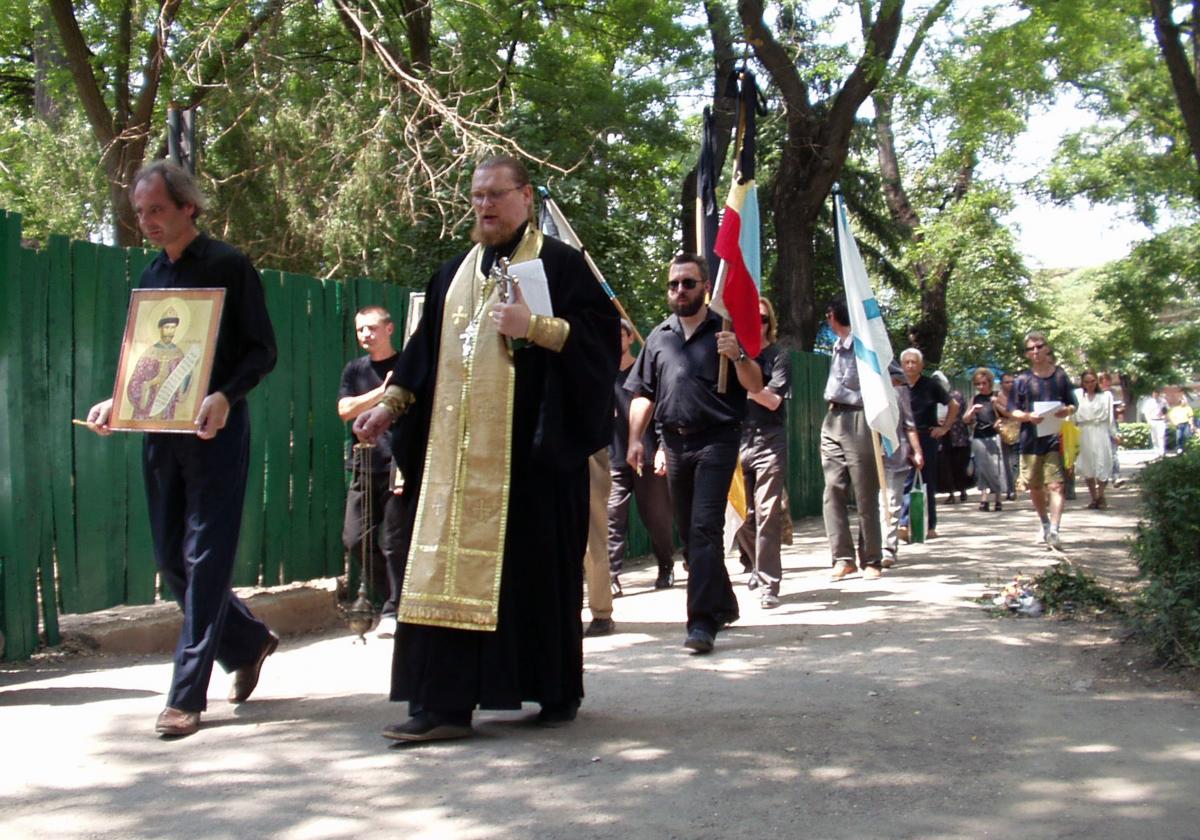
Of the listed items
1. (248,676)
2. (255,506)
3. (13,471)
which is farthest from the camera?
(255,506)

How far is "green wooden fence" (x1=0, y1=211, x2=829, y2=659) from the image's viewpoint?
6.79 meters

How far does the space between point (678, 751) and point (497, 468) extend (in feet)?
4.13

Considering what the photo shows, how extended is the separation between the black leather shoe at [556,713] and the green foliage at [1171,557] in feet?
9.62

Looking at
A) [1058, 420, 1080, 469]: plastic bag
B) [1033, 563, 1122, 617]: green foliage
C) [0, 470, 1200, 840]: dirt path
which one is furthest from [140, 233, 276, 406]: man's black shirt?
[1058, 420, 1080, 469]: plastic bag

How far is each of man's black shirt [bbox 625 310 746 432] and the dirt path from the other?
4.14 ft

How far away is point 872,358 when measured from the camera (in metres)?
10.4

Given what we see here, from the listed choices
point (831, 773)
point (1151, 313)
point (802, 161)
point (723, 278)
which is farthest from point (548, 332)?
point (1151, 313)

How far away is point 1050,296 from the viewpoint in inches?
1892

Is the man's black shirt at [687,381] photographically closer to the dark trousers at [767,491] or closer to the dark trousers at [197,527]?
the dark trousers at [767,491]

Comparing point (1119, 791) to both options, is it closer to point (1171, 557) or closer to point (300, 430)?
point (1171, 557)

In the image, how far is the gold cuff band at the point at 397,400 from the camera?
5262 mm

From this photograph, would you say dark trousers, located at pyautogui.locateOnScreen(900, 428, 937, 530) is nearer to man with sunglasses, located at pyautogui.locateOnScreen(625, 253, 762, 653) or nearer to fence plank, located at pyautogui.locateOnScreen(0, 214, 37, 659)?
man with sunglasses, located at pyautogui.locateOnScreen(625, 253, 762, 653)

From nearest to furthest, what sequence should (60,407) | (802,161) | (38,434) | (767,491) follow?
(38,434), (60,407), (767,491), (802,161)

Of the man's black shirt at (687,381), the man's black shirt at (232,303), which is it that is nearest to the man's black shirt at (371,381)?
the man's black shirt at (687,381)
